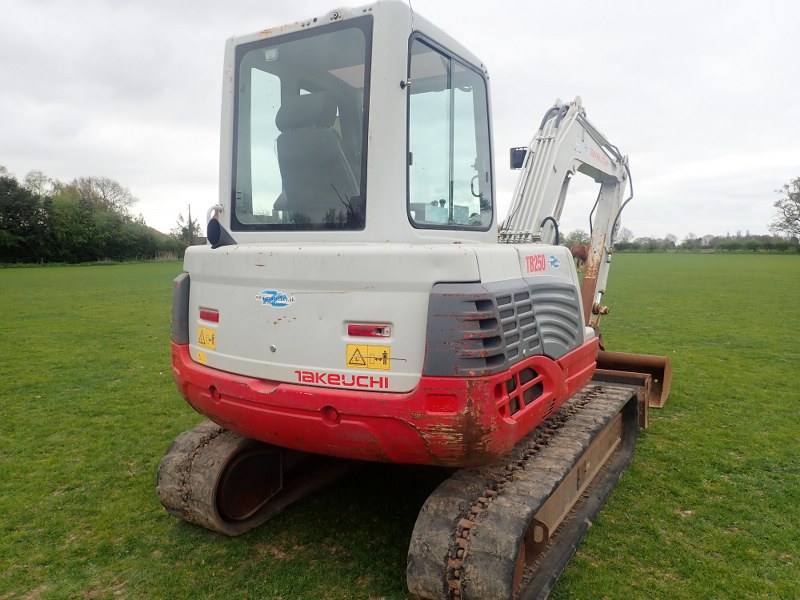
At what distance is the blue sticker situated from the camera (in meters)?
3.36

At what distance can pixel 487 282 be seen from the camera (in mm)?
3100

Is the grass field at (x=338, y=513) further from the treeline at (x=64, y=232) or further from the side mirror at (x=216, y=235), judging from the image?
the treeline at (x=64, y=232)

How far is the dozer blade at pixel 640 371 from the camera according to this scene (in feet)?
21.7

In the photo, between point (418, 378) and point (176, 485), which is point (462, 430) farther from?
point (176, 485)

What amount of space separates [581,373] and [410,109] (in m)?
2.18

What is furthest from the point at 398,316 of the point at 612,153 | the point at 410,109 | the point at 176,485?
the point at 612,153

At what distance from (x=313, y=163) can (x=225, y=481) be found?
2275 mm

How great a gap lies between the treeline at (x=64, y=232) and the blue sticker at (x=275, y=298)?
5509 cm

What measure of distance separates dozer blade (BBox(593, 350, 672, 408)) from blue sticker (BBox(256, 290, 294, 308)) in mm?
4521

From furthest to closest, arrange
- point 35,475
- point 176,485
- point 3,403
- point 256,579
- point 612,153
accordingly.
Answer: point 3,403 → point 612,153 → point 35,475 → point 176,485 → point 256,579

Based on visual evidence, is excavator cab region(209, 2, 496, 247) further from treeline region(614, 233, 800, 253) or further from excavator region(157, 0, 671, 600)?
treeline region(614, 233, 800, 253)

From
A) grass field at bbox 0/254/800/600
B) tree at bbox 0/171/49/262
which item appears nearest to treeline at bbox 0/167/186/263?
tree at bbox 0/171/49/262

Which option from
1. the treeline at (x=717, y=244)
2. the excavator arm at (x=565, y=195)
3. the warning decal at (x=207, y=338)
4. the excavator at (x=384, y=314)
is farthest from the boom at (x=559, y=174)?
the treeline at (x=717, y=244)

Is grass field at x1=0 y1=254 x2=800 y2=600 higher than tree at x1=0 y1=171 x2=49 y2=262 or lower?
lower
